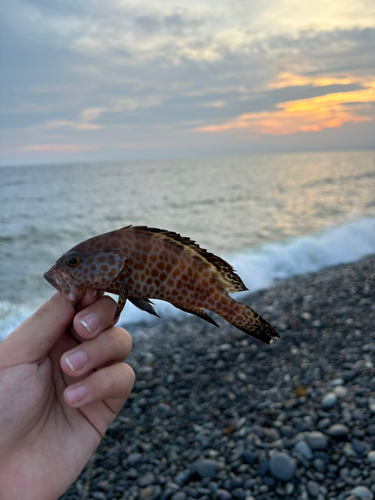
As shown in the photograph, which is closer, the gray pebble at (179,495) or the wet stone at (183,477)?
the gray pebble at (179,495)

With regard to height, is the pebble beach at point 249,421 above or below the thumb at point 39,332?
below

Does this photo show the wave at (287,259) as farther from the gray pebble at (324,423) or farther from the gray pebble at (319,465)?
the gray pebble at (319,465)

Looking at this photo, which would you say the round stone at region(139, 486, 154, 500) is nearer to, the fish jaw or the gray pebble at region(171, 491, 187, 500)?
the gray pebble at region(171, 491, 187, 500)

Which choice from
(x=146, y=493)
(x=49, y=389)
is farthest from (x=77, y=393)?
(x=146, y=493)

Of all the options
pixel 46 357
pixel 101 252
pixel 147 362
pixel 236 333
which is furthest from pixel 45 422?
pixel 236 333

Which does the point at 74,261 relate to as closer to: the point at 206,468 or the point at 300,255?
the point at 206,468

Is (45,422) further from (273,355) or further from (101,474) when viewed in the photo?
(273,355)

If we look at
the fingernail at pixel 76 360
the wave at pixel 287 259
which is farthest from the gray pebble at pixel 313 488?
the wave at pixel 287 259
